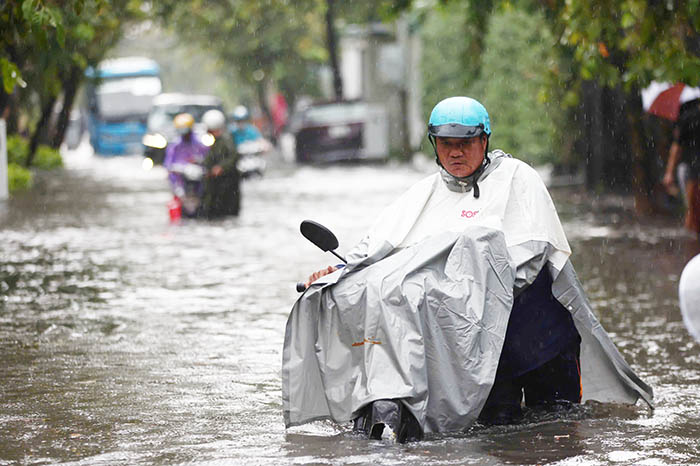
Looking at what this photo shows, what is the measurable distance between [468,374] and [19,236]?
11.4 metres

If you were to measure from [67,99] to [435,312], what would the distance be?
28.6m

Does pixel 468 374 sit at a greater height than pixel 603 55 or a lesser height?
lesser

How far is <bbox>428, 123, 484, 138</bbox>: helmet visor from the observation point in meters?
6.18

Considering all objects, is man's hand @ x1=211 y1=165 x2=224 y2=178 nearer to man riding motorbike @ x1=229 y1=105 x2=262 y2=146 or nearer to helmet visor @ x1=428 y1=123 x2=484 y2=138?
man riding motorbike @ x1=229 y1=105 x2=262 y2=146

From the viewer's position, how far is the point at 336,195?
23250mm

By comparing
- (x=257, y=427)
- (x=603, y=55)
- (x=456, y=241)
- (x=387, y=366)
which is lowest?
(x=257, y=427)

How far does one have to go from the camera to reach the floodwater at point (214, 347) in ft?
19.6

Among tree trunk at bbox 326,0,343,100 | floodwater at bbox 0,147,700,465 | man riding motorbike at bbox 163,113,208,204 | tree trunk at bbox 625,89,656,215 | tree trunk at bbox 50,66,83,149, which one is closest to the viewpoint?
floodwater at bbox 0,147,700,465

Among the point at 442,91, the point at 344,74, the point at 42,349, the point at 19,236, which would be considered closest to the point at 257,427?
the point at 42,349

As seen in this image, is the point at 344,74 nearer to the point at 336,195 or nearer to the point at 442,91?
the point at 442,91

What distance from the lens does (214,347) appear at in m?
8.73

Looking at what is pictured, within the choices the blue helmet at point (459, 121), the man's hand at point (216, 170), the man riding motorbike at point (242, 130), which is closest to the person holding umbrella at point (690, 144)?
the man's hand at point (216, 170)

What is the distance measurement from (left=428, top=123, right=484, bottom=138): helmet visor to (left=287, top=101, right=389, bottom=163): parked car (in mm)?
30190

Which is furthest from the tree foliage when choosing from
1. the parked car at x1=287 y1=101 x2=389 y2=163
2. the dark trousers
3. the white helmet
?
the parked car at x1=287 y1=101 x2=389 y2=163
